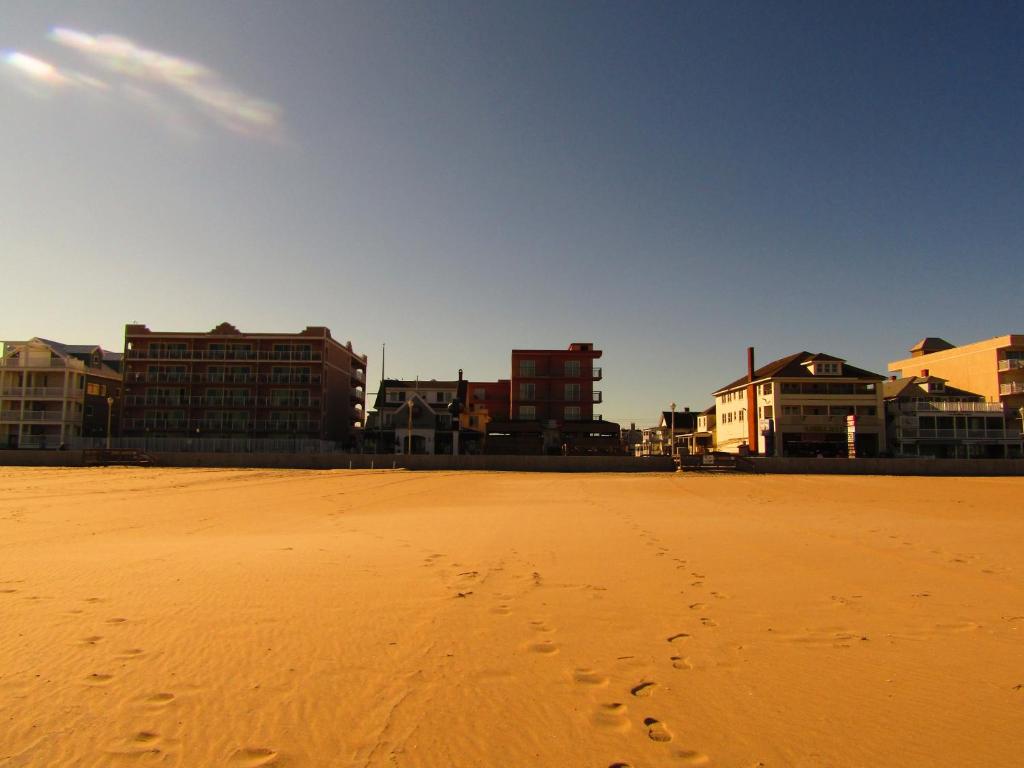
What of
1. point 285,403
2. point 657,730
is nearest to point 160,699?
point 657,730

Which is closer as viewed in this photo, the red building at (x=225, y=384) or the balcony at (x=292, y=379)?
the red building at (x=225, y=384)

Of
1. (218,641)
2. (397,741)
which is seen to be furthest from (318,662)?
(397,741)

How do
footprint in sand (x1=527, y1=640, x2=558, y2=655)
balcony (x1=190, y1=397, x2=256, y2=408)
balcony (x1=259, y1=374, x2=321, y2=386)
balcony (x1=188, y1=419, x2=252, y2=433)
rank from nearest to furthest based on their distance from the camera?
1. footprint in sand (x1=527, y1=640, x2=558, y2=655)
2. balcony (x1=188, y1=419, x2=252, y2=433)
3. balcony (x1=190, y1=397, x2=256, y2=408)
4. balcony (x1=259, y1=374, x2=321, y2=386)

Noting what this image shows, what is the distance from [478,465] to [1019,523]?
41347 millimetres

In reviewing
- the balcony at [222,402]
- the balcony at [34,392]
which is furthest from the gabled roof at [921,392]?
the balcony at [34,392]

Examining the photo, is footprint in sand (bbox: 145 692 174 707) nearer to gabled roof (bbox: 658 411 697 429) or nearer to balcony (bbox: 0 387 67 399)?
balcony (bbox: 0 387 67 399)

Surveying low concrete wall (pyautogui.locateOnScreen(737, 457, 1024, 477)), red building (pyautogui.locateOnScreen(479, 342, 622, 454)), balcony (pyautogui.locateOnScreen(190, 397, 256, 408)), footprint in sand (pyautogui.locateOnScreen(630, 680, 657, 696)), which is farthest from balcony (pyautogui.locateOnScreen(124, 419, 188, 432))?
footprint in sand (pyautogui.locateOnScreen(630, 680, 657, 696))

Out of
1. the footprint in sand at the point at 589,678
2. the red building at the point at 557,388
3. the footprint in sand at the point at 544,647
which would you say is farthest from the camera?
the red building at the point at 557,388

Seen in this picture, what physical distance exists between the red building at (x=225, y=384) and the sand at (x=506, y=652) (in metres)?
64.2

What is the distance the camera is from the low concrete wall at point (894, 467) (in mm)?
51875

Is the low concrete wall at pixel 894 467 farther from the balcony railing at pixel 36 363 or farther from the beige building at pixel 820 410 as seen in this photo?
the balcony railing at pixel 36 363

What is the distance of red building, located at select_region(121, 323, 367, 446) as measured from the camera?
74.1 meters

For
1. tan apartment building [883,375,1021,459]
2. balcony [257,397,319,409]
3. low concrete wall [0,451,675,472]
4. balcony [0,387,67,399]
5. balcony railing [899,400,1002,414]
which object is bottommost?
low concrete wall [0,451,675,472]

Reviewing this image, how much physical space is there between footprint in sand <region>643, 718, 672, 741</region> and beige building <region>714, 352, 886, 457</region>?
228 ft
